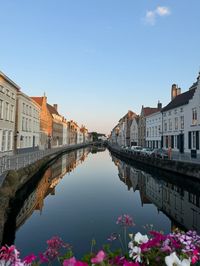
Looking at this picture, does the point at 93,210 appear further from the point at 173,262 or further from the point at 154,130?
the point at 154,130

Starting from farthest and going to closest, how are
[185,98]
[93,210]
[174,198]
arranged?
[185,98], [174,198], [93,210]

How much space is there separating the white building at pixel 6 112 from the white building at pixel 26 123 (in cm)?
464

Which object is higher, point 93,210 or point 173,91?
point 173,91

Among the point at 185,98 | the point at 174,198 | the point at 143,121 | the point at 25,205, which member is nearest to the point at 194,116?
the point at 185,98

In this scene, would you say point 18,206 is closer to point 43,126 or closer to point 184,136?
point 184,136

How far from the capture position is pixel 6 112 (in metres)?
32.4

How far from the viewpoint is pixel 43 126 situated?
6444cm

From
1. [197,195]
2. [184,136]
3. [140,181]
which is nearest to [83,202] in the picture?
[197,195]

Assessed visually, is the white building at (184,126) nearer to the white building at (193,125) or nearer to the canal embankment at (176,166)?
the white building at (193,125)

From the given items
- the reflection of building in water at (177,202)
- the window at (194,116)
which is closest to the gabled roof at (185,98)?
the window at (194,116)

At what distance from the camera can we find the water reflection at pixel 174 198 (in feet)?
48.2

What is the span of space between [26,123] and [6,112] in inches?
493

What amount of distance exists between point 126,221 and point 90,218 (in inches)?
460

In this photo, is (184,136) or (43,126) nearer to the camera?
(184,136)
